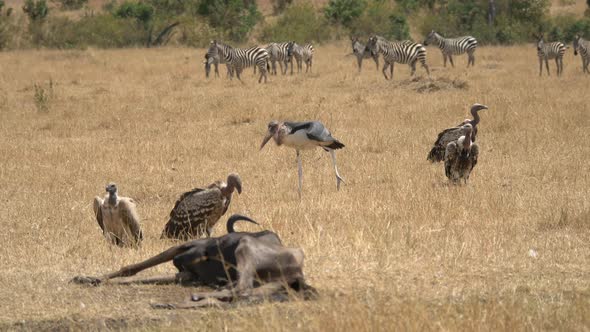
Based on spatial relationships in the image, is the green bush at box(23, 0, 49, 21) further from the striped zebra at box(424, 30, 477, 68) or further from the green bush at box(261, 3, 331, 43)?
the striped zebra at box(424, 30, 477, 68)

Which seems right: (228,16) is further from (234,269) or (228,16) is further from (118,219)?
(234,269)

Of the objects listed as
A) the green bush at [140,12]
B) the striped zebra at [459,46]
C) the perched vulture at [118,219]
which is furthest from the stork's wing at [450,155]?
the green bush at [140,12]

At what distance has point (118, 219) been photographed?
7.30 m

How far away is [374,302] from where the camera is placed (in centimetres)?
480

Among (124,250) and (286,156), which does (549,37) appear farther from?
(124,250)

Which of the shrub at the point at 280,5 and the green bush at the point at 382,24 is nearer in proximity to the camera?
the green bush at the point at 382,24

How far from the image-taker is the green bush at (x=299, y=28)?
3809 cm

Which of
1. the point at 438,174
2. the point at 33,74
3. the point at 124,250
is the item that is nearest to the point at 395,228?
the point at 124,250

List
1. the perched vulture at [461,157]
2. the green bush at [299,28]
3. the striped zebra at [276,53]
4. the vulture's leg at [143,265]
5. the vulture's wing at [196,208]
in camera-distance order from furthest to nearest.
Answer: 1. the green bush at [299,28]
2. the striped zebra at [276,53]
3. the perched vulture at [461,157]
4. the vulture's wing at [196,208]
5. the vulture's leg at [143,265]

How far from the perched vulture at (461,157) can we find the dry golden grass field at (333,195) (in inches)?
8.1

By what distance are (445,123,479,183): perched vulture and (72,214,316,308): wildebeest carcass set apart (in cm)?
469

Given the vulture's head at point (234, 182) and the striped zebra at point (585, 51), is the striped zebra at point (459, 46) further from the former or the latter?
the vulture's head at point (234, 182)

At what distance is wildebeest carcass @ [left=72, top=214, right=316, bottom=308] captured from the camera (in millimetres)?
5223

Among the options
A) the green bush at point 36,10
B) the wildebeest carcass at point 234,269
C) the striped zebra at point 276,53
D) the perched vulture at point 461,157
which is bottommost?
the striped zebra at point 276,53
